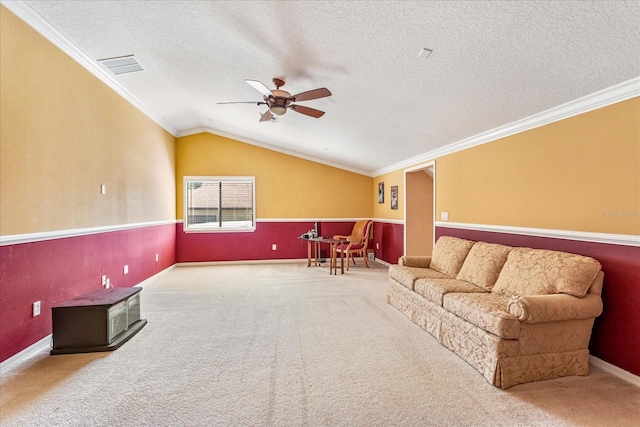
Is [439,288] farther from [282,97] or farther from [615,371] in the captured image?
[282,97]

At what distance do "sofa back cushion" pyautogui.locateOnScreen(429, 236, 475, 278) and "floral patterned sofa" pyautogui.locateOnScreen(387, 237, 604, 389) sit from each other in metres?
0.51

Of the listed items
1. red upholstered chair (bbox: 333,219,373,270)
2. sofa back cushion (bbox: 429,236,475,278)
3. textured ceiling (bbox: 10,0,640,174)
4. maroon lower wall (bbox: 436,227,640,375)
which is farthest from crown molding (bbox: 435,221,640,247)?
red upholstered chair (bbox: 333,219,373,270)

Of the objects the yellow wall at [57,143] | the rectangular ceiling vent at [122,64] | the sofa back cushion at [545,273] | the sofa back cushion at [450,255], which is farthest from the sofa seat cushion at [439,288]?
the rectangular ceiling vent at [122,64]

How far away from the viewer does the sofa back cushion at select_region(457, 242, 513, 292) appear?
3.11 metres

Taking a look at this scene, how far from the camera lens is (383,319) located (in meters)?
3.54

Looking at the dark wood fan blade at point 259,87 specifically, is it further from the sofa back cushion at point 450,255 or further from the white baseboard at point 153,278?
the white baseboard at point 153,278

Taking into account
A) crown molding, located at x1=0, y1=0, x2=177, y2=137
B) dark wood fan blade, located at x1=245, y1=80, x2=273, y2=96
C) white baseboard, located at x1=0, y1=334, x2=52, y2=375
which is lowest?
white baseboard, located at x1=0, y1=334, x2=52, y2=375

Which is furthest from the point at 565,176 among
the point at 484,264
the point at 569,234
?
the point at 484,264

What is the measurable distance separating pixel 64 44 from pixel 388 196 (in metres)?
5.89

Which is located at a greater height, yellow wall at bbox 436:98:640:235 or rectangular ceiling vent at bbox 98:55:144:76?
rectangular ceiling vent at bbox 98:55:144:76

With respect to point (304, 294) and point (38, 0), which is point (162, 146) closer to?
point (38, 0)

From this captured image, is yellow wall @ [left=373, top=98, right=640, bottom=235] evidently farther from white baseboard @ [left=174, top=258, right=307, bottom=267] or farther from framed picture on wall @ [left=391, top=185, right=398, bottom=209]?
white baseboard @ [left=174, top=258, right=307, bottom=267]

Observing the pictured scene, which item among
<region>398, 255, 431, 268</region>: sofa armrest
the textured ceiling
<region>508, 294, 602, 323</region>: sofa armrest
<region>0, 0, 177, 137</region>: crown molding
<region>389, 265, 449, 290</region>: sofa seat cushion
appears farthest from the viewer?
<region>398, 255, 431, 268</region>: sofa armrest

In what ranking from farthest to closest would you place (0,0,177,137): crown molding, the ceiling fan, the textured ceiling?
1. the ceiling fan
2. (0,0,177,137): crown molding
3. the textured ceiling
